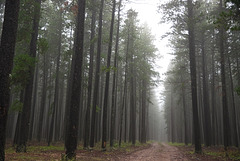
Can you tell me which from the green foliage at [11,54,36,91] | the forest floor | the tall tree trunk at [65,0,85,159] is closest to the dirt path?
the forest floor

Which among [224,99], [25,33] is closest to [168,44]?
[224,99]

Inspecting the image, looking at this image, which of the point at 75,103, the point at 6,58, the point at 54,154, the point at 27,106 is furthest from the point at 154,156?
the point at 6,58

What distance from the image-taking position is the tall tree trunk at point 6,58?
5.73 metres

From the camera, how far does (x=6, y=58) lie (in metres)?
5.96

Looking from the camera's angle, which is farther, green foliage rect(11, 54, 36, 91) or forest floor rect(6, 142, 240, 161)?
green foliage rect(11, 54, 36, 91)

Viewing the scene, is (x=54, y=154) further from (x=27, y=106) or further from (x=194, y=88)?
(x=194, y=88)

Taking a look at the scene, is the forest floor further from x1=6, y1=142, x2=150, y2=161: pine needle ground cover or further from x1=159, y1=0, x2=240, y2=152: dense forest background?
x1=159, y1=0, x2=240, y2=152: dense forest background

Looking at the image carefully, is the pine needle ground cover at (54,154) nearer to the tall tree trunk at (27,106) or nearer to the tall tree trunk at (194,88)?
the tall tree trunk at (27,106)

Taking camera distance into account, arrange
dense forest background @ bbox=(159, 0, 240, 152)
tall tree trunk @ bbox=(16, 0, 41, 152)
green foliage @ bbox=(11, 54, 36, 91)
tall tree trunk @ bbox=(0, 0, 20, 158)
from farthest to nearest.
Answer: dense forest background @ bbox=(159, 0, 240, 152) → tall tree trunk @ bbox=(16, 0, 41, 152) → green foliage @ bbox=(11, 54, 36, 91) → tall tree trunk @ bbox=(0, 0, 20, 158)

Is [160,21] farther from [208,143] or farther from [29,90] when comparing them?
[208,143]

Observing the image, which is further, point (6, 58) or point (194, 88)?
point (194, 88)

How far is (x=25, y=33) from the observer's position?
37.9ft

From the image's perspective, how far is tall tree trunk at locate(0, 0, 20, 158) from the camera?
5.73 metres

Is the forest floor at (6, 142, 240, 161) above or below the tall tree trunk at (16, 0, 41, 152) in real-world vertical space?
below
